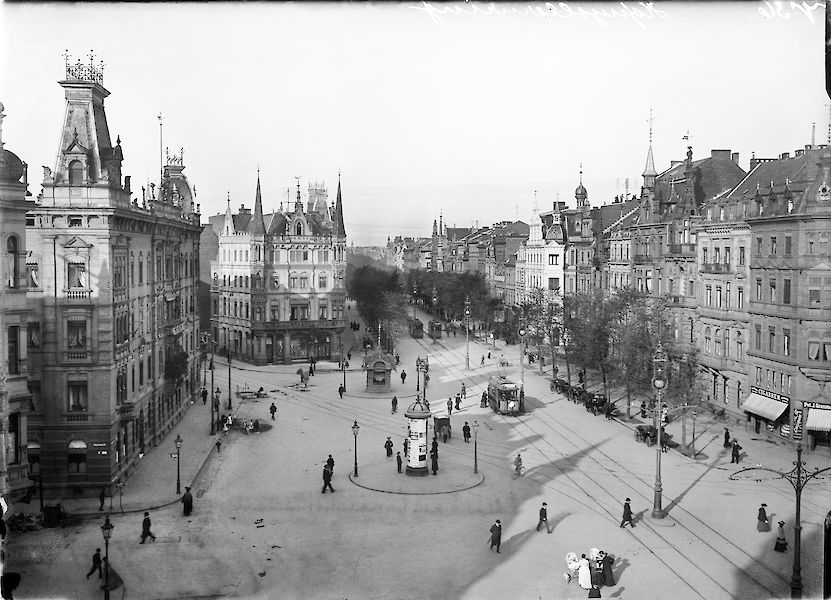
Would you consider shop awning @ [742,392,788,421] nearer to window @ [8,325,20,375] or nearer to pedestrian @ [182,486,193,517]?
pedestrian @ [182,486,193,517]

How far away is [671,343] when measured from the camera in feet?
174

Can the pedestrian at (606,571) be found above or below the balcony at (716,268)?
below

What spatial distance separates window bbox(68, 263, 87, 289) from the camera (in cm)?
3347

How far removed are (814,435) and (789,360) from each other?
4.29 meters

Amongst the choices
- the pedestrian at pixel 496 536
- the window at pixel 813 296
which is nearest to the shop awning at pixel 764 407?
the window at pixel 813 296

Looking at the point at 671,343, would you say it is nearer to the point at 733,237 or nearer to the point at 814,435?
the point at 733,237

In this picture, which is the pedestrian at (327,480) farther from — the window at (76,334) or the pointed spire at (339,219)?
the pointed spire at (339,219)

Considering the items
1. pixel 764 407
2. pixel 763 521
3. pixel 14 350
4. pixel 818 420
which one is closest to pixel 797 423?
pixel 818 420

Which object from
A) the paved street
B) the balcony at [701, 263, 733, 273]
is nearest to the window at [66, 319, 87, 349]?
the paved street

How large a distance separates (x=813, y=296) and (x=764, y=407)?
6698 millimetres

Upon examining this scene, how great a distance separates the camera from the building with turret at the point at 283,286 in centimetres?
7919

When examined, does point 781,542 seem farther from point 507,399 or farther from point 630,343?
point 507,399

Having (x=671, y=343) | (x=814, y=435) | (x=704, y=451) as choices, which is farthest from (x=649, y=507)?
(x=671, y=343)

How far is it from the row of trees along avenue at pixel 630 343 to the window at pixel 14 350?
102ft
